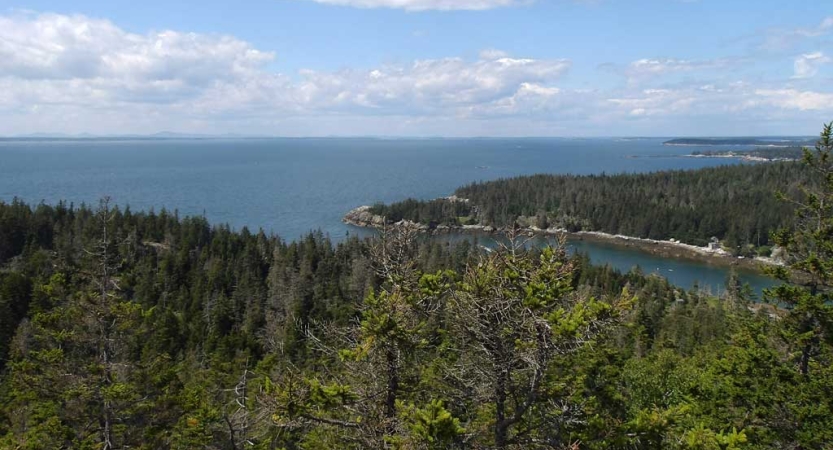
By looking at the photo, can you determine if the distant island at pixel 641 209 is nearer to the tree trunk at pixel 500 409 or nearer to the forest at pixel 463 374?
the forest at pixel 463 374

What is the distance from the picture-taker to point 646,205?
13662 cm

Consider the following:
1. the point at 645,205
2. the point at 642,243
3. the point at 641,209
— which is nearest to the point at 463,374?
the point at 642,243

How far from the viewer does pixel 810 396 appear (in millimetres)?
13750

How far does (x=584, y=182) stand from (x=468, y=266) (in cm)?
15744

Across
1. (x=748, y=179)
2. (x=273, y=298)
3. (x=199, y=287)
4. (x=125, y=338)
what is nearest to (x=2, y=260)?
(x=199, y=287)

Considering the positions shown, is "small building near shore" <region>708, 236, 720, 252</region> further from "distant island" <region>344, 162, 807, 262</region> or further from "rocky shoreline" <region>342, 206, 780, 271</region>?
"rocky shoreline" <region>342, 206, 780, 271</region>

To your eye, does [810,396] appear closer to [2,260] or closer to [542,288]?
[542,288]

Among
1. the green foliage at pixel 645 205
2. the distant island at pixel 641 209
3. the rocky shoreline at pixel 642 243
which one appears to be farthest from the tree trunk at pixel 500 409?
the green foliage at pixel 645 205

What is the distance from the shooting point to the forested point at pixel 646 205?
118812 mm

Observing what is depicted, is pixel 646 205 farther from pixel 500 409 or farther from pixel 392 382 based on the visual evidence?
pixel 500 409

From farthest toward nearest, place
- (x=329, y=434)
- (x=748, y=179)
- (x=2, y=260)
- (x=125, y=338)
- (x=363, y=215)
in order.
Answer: (x=748, y=179)
(x=363, y=215)
(x=2, y=260)
(x=125, y=338)
(x=329, y=434)

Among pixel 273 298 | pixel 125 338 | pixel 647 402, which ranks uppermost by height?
pixel 125 338

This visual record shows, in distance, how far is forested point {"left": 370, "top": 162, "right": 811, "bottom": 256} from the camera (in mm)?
118812

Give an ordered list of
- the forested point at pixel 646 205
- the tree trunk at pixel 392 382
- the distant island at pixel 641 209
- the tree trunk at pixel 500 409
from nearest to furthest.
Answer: the tree trunk at pixel 500 409
the tree trunk at pixel 392 382
the distant island at pixel 641 209
the forested point at pixel 646 205
